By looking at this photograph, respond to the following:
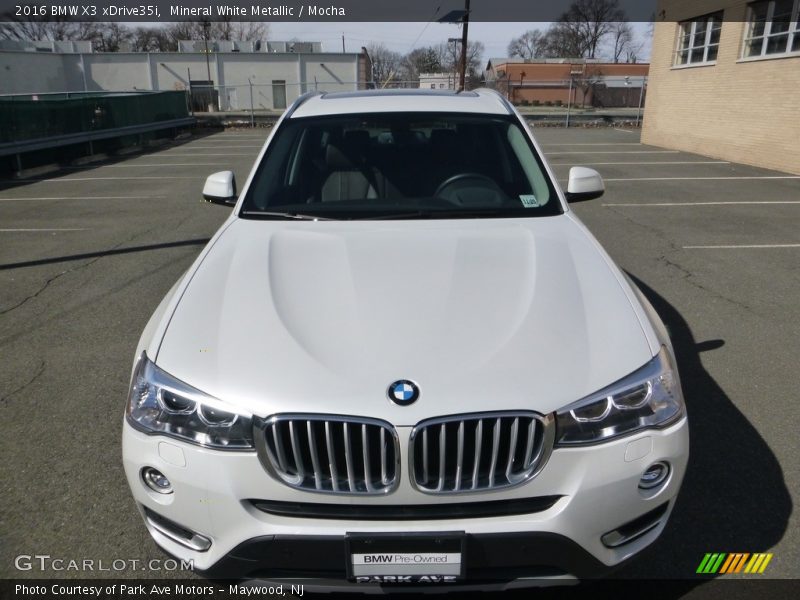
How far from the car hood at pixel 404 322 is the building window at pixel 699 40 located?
57.2ft

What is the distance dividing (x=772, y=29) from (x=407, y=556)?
16791 mm

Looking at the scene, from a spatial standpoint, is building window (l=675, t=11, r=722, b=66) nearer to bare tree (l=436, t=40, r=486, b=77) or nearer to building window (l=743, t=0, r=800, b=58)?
building window (l=743, t=0, r=800, b=58)

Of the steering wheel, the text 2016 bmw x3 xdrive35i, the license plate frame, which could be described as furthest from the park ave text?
the steering wheel

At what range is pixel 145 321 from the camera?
17.3 ft

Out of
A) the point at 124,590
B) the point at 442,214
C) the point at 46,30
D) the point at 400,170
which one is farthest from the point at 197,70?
the point at 124,590

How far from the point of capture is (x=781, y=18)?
47.4ft

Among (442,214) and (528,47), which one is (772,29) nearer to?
(442,214)

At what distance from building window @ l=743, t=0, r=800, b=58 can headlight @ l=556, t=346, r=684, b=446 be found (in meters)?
14.8

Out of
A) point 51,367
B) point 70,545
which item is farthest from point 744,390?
point 51,367

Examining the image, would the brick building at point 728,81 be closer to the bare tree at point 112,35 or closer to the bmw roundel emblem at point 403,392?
the bmw roundel emblem at point 403,392

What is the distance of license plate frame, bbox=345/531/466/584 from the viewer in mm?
1925

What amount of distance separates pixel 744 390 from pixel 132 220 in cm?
824

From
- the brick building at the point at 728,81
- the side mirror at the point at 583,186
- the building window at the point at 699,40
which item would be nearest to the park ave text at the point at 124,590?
the side mirror at the point at 583,186

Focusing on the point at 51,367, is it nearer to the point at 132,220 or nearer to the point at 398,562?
the point at 398,562
